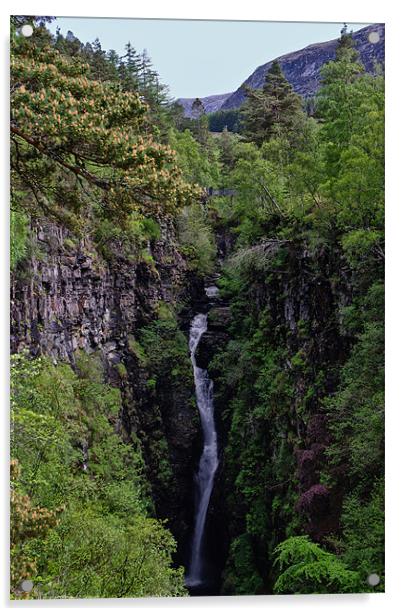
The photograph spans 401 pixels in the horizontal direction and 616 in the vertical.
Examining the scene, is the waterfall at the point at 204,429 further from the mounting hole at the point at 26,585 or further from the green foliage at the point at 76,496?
the mounting hole at the point at 26,585

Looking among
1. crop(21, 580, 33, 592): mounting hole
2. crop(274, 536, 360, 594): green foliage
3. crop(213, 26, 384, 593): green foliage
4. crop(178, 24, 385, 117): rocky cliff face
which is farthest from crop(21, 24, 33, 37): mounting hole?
crop(274, 536, 360, 594): green foliage

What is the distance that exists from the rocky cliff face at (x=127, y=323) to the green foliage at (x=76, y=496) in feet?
2.32

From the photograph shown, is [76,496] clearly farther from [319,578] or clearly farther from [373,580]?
[373,580]

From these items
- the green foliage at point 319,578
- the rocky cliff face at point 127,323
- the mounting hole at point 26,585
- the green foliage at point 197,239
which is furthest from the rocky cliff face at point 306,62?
the mounting hole at point 26,585

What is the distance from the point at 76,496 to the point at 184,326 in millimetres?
7087

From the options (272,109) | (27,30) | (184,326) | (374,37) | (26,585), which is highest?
(272,109)

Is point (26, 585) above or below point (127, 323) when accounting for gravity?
below

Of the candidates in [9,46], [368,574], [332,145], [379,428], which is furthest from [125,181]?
[332,145]

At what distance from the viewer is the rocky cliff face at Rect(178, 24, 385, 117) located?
22.0 feet

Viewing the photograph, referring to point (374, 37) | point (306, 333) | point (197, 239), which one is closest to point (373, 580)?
point (374, 37)

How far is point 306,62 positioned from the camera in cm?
824

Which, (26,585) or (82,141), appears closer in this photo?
(82,141)

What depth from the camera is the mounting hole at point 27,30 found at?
607cm
